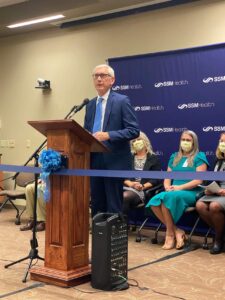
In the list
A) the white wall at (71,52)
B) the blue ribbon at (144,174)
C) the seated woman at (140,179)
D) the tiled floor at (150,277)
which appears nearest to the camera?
the blue ribbon at (144,174)

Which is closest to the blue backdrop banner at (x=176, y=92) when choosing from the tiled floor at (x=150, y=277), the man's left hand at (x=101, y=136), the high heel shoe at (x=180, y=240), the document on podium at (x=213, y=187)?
the document on podium at (x=213, y=187)

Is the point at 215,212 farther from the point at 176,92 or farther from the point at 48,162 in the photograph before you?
the point at 48,162

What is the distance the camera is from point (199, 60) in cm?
570

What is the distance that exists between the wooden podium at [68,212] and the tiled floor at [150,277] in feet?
0.35

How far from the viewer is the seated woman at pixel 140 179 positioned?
17.8 feet

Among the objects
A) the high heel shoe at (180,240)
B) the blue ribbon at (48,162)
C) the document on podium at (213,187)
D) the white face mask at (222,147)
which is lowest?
the high heel shoe at (180,240)

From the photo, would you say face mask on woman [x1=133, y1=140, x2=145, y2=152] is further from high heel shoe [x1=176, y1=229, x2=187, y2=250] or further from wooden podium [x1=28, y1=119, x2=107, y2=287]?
wooden podium [x1=28, y1=119, x2=107, y2=287]

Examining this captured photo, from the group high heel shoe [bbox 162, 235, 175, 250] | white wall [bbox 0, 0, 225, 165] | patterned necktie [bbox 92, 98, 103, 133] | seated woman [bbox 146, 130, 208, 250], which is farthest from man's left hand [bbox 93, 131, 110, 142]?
white wall [bbox 0, 0, 225, 165]

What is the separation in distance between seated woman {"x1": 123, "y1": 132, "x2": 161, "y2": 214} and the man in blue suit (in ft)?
5.89

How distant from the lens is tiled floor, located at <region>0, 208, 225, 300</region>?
318cm

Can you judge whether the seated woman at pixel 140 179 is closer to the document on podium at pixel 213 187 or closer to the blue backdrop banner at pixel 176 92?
the blue backdrop banner at pixel 176 92

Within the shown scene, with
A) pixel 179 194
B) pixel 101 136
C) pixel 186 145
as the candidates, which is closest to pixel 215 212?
pixel 179 194

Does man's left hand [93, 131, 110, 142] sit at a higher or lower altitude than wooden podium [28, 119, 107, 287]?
higher

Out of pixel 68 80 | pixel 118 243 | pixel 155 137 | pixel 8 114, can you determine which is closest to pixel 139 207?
pixel 155 137
